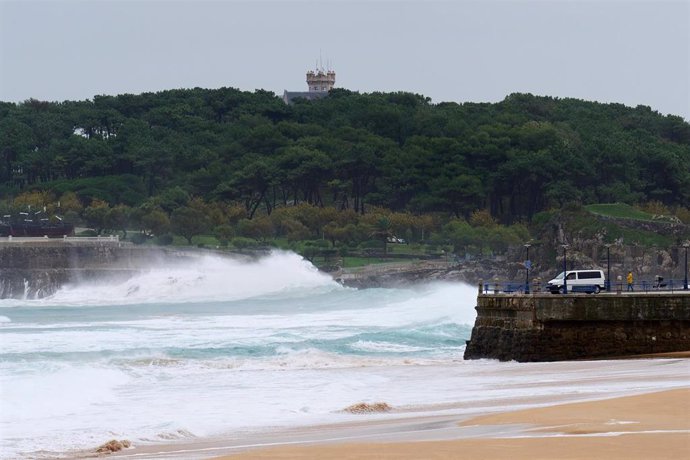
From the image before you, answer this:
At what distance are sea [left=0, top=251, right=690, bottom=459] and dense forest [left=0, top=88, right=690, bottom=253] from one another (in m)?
34.6

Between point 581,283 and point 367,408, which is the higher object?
point 581,283

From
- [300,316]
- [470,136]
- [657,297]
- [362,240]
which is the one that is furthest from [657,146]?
[657,297]

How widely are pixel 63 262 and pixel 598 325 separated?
55.6m

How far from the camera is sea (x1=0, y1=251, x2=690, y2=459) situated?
24.4 m

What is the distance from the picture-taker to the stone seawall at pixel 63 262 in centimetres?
8225

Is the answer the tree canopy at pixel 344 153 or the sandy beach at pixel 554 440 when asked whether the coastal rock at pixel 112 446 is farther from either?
the tree canopy at pixel 344 153

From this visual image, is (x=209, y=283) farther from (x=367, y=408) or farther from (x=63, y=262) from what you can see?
(x=367, y=408)

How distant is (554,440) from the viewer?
2003cm

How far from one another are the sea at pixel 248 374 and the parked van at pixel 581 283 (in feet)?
9.54

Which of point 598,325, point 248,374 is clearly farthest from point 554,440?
point 248,374

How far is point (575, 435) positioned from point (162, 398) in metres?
9.75

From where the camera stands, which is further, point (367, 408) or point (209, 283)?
point (209, 283)

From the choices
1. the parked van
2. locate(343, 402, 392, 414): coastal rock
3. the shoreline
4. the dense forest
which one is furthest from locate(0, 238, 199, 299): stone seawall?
the shoreline

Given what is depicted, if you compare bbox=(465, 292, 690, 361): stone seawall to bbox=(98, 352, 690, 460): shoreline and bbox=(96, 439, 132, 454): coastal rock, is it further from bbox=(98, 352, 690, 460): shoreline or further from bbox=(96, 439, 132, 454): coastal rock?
bbox=(96, 439, 132, 454): coastal rock
